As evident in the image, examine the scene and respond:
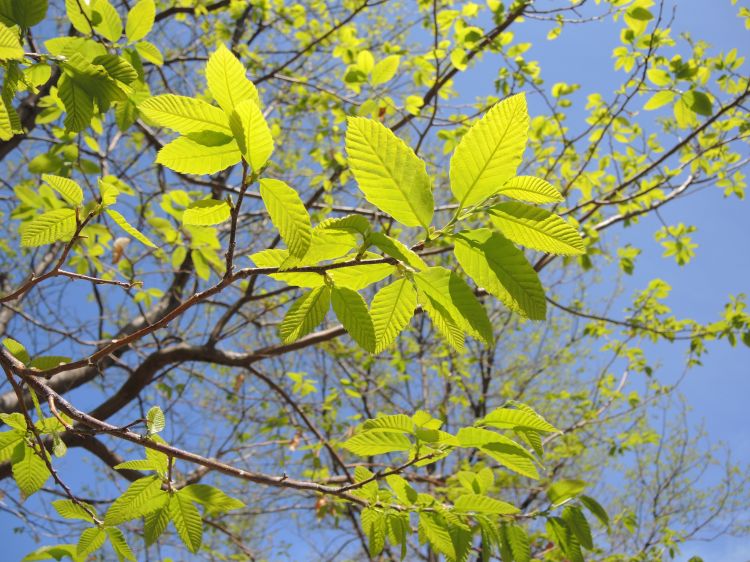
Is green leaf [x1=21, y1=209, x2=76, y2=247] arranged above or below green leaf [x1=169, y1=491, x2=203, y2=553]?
above

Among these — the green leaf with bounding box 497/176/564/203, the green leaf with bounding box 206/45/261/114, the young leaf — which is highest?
the young leaf

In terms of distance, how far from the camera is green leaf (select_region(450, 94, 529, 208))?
0.58 metres

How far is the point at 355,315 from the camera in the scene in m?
0.71

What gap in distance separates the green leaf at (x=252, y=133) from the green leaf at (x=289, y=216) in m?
0.03

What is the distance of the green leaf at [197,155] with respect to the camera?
64 centimetres

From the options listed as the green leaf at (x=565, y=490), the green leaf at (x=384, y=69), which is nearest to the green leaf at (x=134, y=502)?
the green leaf at (x=565, y=490)

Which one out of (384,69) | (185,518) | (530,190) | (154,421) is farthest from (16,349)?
(384,69)

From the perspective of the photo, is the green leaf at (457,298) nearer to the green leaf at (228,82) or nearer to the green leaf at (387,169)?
the green leaf at (387,169)

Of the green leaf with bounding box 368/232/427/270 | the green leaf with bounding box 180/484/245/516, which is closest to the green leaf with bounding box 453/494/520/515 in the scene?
the green leaf with bounding box 180/484/245/516

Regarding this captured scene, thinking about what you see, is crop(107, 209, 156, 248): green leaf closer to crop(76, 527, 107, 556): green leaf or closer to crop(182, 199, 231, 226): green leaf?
crop(182, 199, 231, 226): green leaf

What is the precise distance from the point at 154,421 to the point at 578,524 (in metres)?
0.88

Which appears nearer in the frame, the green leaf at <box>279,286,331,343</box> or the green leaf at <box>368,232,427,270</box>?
the green leaf at <box>368,232,427,270</box>

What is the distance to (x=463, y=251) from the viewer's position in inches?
24.1

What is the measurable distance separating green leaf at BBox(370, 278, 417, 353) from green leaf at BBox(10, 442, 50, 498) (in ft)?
2.62
